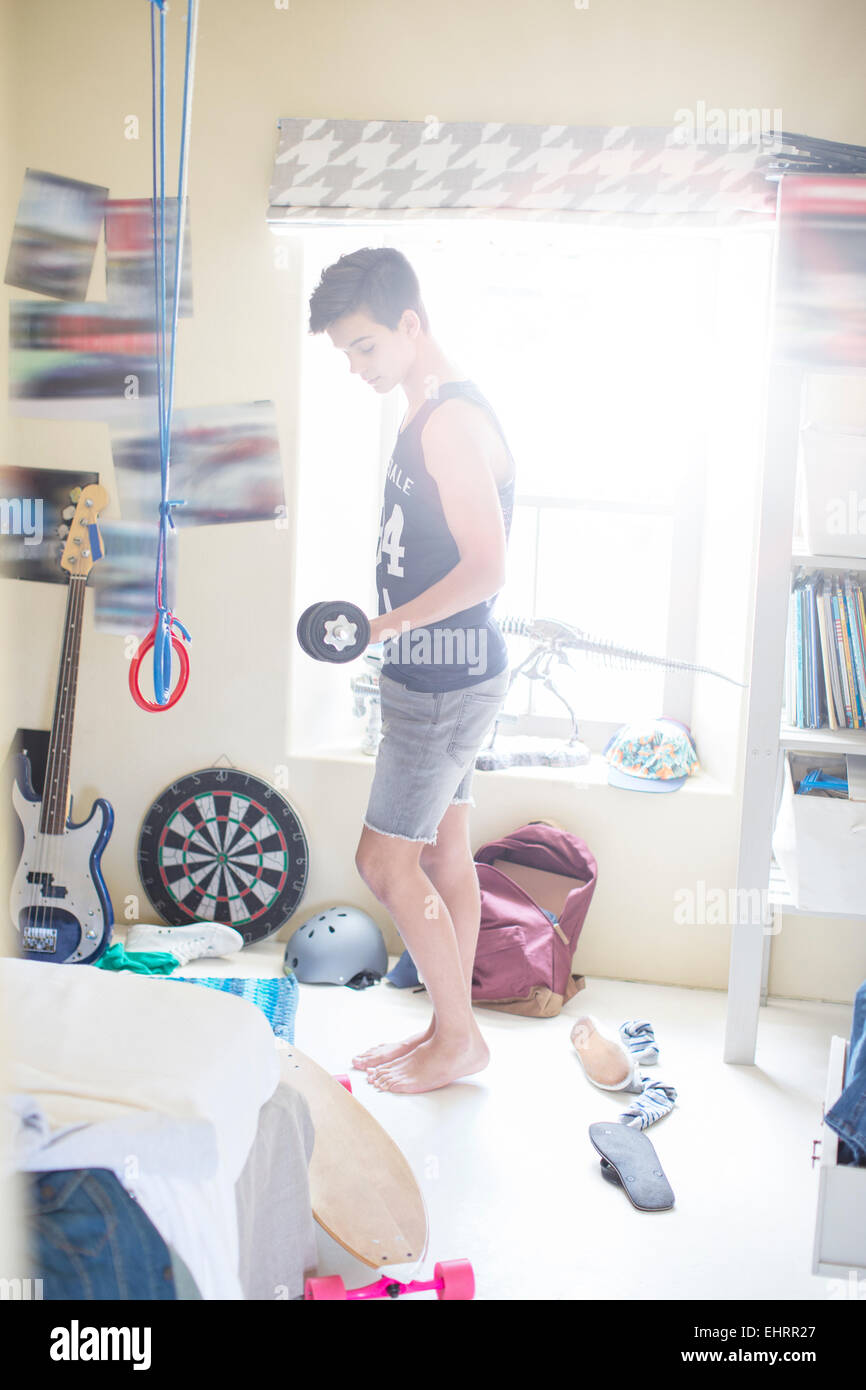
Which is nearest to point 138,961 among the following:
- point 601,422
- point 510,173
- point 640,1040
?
point 640,1040

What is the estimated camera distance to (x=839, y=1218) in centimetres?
134

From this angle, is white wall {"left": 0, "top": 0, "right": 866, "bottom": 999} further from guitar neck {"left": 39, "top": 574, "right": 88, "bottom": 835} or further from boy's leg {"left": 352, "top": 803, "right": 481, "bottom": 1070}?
boy's leg {"left": 352, "top": 803, "right": 481, "bottom": 1070}

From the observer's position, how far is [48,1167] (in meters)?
0.91

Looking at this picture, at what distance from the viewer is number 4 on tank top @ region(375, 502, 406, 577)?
197cm

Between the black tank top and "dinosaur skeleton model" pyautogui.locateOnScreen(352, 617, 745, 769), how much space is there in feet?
2.14

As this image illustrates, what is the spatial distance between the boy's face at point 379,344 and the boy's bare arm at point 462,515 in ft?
0.43

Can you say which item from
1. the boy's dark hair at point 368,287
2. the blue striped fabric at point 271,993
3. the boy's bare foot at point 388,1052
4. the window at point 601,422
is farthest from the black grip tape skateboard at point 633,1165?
the boy's dark hair at point 368,287

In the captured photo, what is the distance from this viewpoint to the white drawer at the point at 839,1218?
1334 millimetres

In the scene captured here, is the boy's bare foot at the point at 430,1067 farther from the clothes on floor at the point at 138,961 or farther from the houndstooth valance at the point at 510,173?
the houndstooth valance at the point at 510,173

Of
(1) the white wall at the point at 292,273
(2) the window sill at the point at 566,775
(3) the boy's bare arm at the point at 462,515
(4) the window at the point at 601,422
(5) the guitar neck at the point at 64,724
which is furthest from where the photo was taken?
(4) the window at the point at 601,422

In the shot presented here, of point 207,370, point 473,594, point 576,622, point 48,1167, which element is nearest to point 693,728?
point 576,622

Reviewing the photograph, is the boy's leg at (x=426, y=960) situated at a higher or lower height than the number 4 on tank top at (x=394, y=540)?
lower

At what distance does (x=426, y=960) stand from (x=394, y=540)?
0.76 m
